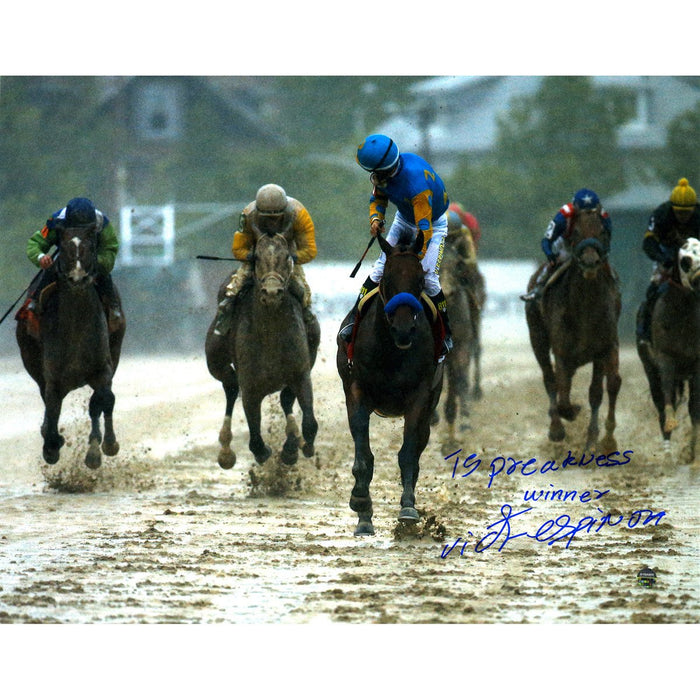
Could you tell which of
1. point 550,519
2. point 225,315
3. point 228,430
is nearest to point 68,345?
point 225,315

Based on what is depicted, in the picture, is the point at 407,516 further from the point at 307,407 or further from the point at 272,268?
the point at 272,268

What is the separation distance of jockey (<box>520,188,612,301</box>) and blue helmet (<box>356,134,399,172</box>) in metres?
3.74

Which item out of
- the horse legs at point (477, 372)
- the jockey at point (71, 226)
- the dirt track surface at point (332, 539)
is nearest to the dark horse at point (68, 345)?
the jockey at point (71, 226)

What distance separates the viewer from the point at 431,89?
46.5m

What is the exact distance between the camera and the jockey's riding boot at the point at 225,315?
11.1 metres

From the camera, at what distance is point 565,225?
12.3 metres

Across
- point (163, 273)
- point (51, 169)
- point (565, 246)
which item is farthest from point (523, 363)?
point (565, 246)

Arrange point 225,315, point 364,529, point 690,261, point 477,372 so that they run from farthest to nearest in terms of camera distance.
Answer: point 477,372 → point 690,261 → point 225,315 → point 364,529

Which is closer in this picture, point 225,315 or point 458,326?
point 225,315

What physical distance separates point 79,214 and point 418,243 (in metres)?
3.50

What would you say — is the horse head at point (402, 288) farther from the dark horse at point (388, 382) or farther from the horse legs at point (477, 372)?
the horse legs at point (477, 372)

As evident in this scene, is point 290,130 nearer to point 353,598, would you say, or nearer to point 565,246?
point 565,246
